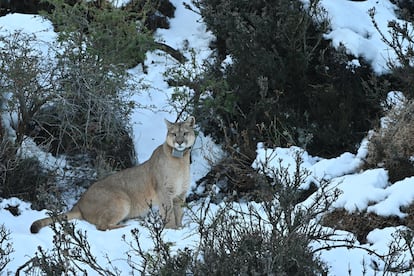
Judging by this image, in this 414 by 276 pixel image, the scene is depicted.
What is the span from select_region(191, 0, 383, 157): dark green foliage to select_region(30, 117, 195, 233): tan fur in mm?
1735

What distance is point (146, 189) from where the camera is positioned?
9562 millimetres

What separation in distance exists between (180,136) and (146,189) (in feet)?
2.47

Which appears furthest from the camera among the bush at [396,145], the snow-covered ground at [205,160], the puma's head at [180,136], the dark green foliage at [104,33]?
the dark green foliage at [104,33]

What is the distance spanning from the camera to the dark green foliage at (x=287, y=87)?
1145 cm

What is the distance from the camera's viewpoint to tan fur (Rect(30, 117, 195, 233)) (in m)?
9.16

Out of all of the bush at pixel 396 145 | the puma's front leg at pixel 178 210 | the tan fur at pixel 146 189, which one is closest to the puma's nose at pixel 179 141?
the tan fur at pixel 146 189

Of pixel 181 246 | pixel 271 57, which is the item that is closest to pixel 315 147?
pixel 271 57

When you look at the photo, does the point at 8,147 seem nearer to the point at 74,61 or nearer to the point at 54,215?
the point at 74,61

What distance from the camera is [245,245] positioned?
568 cm

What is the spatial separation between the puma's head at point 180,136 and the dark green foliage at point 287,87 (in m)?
1.57

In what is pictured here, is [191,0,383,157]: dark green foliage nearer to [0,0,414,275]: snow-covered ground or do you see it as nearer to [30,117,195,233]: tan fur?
[0,0,414,275]: snow-covered ground

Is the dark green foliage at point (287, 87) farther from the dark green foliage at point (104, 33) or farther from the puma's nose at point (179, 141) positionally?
the puma's nose at point (179, 141)

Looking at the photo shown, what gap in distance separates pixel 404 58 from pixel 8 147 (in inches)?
197

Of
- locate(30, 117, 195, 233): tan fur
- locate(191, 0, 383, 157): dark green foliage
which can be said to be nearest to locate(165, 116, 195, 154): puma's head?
locate(30, 117, 195, 233): tan fur
